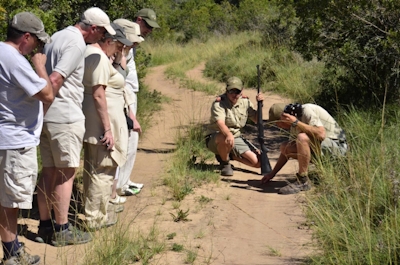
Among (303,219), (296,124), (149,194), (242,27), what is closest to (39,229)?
(149,194)

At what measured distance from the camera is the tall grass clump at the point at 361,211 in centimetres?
387

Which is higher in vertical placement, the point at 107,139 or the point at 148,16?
the point at 148,16

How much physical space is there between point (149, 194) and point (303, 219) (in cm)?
165

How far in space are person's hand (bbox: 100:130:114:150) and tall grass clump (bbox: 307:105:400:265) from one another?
5.38 ft

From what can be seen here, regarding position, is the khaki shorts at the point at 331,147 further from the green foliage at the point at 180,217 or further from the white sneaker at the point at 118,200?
the white sneaker at the point at 118,200

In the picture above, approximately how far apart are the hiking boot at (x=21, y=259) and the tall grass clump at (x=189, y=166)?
6.56 ft

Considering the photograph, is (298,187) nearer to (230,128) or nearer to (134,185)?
(230,128)

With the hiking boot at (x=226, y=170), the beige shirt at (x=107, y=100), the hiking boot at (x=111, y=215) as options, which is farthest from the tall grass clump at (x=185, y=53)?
the beige shirt at (x=107, y=100)

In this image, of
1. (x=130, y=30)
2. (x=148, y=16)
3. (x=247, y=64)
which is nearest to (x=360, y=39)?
(x=148, y=16)

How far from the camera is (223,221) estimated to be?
18.0ft

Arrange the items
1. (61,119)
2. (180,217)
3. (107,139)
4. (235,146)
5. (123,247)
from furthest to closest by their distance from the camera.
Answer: (235,146), (180,217), (107,139), (61,119), (123,247)

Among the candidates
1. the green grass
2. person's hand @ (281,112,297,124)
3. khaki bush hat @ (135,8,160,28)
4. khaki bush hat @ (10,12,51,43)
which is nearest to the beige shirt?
khaki bush hat @ (10,12,51,43)

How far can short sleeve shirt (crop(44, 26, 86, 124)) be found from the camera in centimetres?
454

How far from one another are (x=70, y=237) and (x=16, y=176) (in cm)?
84
